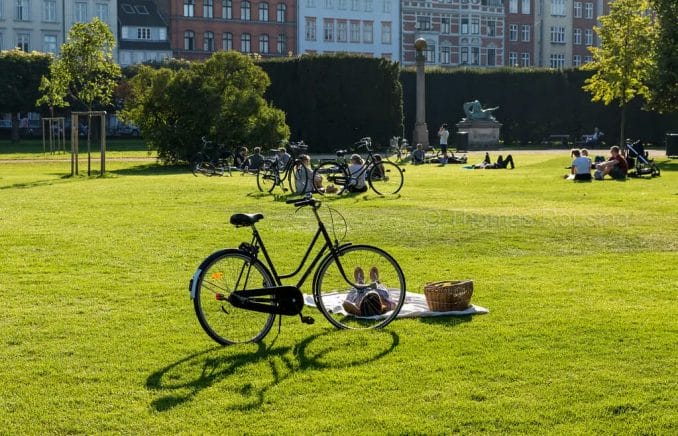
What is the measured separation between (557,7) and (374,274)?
109 m

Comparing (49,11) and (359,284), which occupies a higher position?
(49,11)

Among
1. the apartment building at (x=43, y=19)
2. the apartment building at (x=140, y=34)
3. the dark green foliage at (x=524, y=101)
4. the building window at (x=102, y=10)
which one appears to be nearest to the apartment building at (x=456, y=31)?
the apartment building at (x=140, y=34)

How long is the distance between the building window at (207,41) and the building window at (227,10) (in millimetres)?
2298

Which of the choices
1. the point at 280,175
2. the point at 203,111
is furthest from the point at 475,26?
the point at 280,175

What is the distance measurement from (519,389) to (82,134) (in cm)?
7464

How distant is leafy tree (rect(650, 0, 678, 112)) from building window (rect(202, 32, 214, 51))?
59.6m

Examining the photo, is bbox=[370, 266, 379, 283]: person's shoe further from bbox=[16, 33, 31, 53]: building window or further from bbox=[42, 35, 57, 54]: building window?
bbox=[42, 35, 57, 54]: building window

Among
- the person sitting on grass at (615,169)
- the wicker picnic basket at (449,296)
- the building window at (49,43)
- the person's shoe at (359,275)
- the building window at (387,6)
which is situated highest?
the building window at (387,6)

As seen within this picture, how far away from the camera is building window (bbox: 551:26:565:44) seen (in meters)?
114

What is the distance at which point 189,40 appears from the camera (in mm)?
96375

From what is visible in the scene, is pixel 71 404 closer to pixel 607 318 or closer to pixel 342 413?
pixel 342 413

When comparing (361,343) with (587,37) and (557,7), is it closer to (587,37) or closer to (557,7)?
(557,7)

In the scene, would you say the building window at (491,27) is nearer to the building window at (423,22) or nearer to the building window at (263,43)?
the building window at (423,22)

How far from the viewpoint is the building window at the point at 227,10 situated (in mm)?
98188
